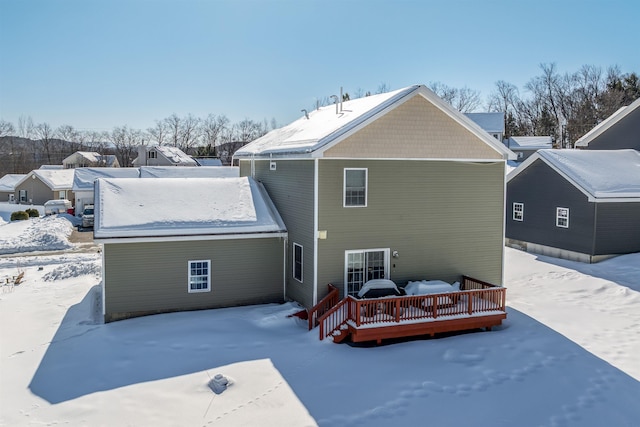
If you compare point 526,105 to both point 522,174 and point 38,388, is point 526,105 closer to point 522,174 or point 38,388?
point 522,174

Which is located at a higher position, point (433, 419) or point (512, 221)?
point (512, 221)

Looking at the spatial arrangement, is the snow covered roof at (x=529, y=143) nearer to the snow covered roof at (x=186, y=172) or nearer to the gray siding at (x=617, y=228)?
the snow covered roof at (x=186, y=172)

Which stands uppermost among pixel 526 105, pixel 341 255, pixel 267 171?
pixel 526 105

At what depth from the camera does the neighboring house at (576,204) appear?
Answer: 22.0m

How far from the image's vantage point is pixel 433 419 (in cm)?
995

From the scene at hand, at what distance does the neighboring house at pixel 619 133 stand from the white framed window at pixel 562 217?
6645 millimetres

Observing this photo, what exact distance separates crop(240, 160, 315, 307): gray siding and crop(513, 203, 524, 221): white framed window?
1358 cm

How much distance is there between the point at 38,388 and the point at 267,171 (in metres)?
10.8

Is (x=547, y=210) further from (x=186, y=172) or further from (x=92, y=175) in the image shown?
(x=92, y=175)

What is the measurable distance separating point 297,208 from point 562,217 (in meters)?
13.2

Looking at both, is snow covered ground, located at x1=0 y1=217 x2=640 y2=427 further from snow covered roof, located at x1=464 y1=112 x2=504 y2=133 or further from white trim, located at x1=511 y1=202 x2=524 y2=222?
snow covered roof, located at x1=464 y1=112 x2=504 y2=133

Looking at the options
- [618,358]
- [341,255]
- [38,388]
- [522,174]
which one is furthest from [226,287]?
[522,174]

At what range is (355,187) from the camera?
1608 centimetres

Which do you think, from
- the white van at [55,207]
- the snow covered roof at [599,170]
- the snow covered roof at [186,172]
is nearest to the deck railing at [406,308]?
the snow covered roof at [599,170]
